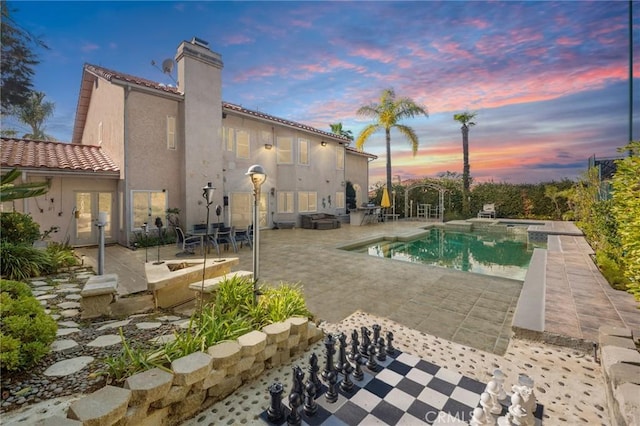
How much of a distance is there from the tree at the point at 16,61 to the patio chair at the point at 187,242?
47.2 feet

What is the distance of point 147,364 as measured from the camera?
236 centimetres

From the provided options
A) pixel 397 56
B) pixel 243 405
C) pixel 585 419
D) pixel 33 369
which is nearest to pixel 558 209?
pixel 397 56

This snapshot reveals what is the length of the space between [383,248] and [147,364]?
10541mm

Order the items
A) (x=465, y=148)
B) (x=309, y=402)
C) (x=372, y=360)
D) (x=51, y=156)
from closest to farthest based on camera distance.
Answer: (x=309, y=402), (x=372, y=360), (x=51, y=156), (x=465, y=148)

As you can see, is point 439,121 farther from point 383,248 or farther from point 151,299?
point 151,299

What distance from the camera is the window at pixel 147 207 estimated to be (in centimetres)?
1118

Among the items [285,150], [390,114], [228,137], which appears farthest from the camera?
[390,114]

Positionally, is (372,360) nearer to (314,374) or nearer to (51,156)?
(314,374)

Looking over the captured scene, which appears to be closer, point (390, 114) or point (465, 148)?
point (390, 114)

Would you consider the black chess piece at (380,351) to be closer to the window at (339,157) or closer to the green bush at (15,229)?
the green bush at (15,229)

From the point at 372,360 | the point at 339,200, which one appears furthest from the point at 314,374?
the point at 339,200

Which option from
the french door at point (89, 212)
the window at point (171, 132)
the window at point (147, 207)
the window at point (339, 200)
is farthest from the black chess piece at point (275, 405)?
the window at point (339, 200)

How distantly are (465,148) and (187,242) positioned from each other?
22023 millimetres

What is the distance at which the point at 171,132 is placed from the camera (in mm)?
12227
